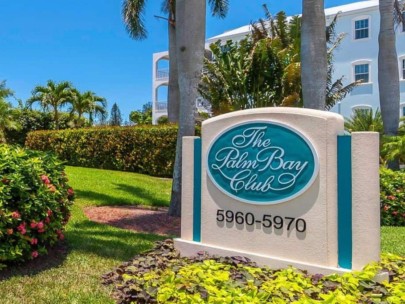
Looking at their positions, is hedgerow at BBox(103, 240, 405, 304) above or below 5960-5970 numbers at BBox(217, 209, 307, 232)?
below

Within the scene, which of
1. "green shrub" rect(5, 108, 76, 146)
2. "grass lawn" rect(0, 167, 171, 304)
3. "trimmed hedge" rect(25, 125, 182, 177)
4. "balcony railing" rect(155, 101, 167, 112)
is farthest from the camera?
"balcony railing" rect(155, 101, 167, 112)

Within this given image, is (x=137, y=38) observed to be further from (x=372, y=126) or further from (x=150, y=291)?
(x=150, y=291)

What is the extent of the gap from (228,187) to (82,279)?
7.02 ft

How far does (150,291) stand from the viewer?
382 centimetres

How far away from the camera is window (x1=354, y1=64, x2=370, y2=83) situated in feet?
92.8

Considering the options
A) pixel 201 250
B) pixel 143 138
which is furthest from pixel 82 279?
pixel 143 138

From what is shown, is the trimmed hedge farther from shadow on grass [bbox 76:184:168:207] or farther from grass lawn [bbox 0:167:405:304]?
grass lawn [bbox 0:167:405:304]

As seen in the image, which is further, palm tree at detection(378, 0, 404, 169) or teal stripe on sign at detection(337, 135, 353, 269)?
palm tree at detection(378, 0, 404, 169)

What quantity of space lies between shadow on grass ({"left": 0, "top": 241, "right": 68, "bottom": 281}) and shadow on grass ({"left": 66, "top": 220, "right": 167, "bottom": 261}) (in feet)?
0.87

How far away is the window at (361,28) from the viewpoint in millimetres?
28203

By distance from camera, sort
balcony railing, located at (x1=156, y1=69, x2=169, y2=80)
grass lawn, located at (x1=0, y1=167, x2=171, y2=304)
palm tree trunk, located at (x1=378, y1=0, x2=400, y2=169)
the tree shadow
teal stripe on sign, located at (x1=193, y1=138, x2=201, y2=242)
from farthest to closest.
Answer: balcony railing, located at (x1=156, y1=69, x2=169, y2=80) → palm tree trunk, located at (x1=378, y1=0, x2=400, y2=169) → the tree shadow → teal stripe on sign, located at (x1=193, y1=138, x2=201, y2=242) → grass lawn, located at (x1=0, y1=167, x2=171, y2=304)

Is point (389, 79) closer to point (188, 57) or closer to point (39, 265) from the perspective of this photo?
point (188, 57)

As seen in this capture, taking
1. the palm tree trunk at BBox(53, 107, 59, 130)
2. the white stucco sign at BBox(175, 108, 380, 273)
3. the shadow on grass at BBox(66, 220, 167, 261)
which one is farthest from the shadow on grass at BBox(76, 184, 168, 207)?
the palm tree trunk at BBox(53, 107, 59, 130)

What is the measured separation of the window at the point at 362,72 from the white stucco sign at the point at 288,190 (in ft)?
84.7
